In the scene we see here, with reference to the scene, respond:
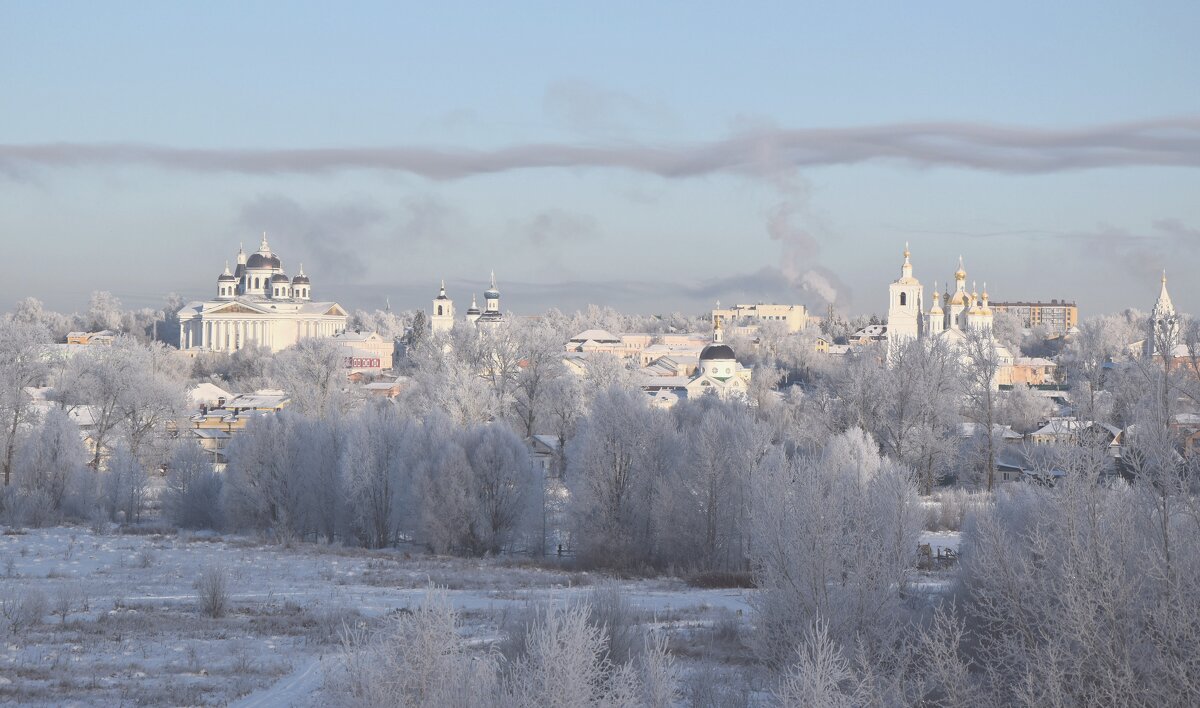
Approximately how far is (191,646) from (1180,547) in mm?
11188

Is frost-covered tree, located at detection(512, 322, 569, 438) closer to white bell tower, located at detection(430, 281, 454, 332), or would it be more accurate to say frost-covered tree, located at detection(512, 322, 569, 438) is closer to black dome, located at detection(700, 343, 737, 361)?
black dome, located at detection(700, 343, 737, 361)

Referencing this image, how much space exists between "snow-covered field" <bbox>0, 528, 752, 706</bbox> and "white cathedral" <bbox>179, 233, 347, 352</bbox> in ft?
257

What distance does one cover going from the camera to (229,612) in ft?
59.6

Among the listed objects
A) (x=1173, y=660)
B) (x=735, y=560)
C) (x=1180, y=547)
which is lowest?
(x=735, y=560)

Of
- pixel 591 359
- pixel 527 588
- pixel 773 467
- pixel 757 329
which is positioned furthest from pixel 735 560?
pixel 757 329

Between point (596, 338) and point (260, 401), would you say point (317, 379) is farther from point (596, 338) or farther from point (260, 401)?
point (596, 338)

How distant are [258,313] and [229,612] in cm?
9517

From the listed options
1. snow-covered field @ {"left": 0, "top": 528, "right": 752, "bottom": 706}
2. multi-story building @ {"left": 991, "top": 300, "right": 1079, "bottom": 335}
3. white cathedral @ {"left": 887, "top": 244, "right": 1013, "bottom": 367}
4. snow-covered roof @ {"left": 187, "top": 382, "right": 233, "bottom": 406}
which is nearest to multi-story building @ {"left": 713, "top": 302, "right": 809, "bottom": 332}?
multi-story building @ {"left": 991, "top": 300, "right": 1079, "bottom": 335}

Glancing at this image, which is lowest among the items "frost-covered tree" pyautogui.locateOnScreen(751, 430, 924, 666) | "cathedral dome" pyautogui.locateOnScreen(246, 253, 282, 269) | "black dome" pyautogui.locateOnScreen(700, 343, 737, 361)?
"frost-covered tree" pyautogui.locateOnScreen(751, 430, 924, 666)

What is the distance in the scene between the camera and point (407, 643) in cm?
936

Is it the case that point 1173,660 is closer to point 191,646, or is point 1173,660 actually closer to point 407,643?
point 407,643

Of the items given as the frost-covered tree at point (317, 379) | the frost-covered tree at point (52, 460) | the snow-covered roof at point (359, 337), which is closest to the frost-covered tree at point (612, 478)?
the frost-covered tree at point (52, 460)

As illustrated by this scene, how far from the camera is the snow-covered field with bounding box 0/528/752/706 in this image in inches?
535

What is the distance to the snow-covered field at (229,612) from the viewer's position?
44.6ft
